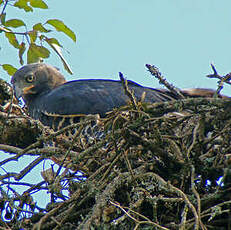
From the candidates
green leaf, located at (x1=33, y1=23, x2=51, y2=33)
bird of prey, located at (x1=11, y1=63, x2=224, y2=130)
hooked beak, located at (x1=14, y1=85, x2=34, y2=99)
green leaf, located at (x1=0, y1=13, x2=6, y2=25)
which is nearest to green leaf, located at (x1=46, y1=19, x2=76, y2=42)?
green leaf, located at (x1=33, y1=23, x2=51, y2=33)

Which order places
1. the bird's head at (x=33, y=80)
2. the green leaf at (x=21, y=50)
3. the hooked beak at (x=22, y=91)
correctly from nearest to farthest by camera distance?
the green leaf at (x=21, y=50), the hooked beak at (x=22, y=91), the bird's head at (x=33, y=80)

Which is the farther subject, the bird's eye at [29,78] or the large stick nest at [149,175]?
the bird's eye at [29,78]

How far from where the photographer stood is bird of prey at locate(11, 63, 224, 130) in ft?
16.7

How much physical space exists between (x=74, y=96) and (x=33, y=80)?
0.83 metres

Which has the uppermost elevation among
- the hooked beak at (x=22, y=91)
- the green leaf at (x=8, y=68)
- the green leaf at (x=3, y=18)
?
the hooked beak at (x=22, y=91)

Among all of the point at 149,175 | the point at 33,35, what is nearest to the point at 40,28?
the point at 33,35

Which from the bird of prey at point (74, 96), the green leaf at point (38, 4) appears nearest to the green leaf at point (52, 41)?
the green leaf at point (38, 4)

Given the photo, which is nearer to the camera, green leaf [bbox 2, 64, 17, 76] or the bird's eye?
green leaf [bbox 2, 64, 17, 76]

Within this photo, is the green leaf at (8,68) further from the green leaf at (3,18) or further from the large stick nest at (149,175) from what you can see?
the large stick nest at (149,175)

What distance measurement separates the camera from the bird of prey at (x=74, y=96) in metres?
5.08

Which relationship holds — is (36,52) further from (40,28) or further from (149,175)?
(149,175)

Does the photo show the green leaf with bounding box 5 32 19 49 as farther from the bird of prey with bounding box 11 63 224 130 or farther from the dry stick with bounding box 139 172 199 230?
the dry stick with bounding box 139 172 199 230

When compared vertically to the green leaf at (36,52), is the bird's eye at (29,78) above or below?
above

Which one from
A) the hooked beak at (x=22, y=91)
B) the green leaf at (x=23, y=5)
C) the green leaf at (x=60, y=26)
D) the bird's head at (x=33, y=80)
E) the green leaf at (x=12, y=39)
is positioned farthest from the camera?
the bird's head at (x=33, y=80)
